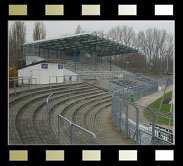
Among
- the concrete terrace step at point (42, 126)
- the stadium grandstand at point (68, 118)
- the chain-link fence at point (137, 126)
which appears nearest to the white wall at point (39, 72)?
the stadium grandstand at point (68, 118)

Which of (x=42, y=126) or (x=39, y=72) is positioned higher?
(x=39, y=72)

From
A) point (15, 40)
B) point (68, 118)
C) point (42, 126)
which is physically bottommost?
point (68, 118)

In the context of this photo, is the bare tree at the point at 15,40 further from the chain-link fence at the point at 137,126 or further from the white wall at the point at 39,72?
the chain-link fence at the point at 137,126

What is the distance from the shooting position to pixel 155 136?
6016mm

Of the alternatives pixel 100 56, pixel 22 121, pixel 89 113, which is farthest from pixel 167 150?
pixel 100 56

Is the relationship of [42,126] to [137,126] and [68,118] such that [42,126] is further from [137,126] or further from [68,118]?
[137,126]

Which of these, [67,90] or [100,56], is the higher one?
[100,56]

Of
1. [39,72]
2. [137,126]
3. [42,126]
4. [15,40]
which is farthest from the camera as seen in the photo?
[15,40]

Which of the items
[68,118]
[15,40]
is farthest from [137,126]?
[15,40]

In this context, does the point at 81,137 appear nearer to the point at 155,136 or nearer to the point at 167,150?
the point at 155,136

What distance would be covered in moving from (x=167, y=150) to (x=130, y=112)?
15.7ft

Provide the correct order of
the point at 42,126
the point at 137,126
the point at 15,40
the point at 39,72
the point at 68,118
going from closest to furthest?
the point at 42,126 < the point at 137,126 < the point at 68,118 < the point at 39,72 < the point at 15,40

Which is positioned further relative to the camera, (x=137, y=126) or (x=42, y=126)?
(x=137, y=126)

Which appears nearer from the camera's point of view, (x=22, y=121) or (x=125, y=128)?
(x=22, y=121)
